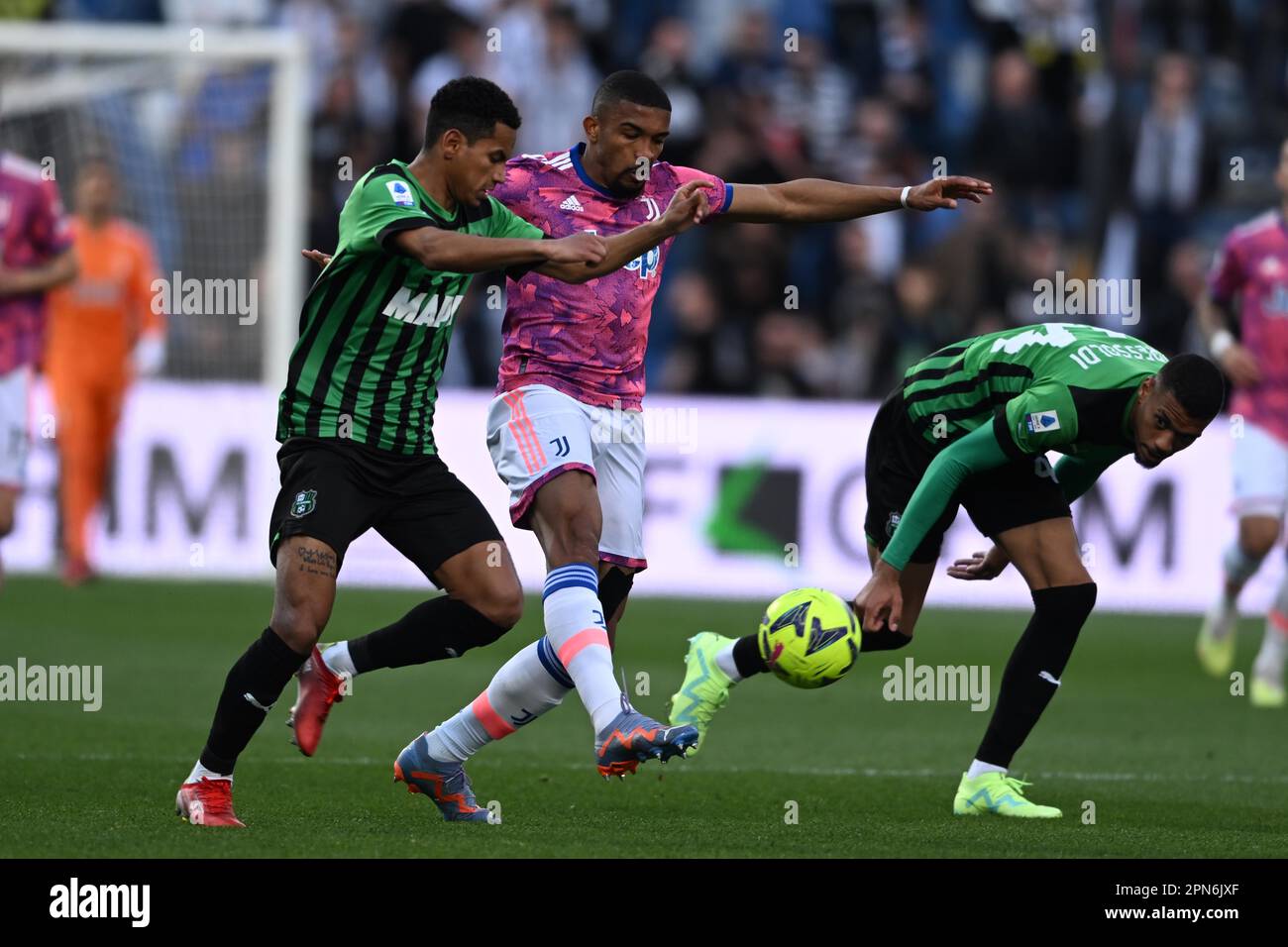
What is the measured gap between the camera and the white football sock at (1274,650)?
37.2ft

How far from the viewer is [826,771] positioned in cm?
838

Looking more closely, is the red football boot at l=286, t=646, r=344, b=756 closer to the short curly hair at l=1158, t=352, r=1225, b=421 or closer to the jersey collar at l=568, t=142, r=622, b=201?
the jersey collar at l=568, t=142, r=622, b=201

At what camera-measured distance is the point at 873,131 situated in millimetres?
17656

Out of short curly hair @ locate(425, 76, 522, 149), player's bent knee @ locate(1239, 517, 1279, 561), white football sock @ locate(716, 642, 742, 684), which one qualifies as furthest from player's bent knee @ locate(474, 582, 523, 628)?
player's bent knee @ locate(1239, 517, 1279, 561)

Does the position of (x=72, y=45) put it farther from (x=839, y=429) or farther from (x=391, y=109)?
(x=839, y=429)

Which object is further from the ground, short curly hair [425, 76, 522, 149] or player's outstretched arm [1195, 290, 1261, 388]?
short curly hair [425, 76, 522, 149]

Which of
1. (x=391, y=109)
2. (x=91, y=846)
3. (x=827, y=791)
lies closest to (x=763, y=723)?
(x=827, y=791)

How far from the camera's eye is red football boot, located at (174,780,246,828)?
638 centimetres

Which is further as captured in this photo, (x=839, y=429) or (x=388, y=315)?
(x=839, y=429)

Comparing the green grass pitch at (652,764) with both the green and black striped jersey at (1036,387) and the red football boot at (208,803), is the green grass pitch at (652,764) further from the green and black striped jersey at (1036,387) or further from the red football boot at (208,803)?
the green and black striped jersey at (1036,387)

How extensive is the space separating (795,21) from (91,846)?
13.7 m

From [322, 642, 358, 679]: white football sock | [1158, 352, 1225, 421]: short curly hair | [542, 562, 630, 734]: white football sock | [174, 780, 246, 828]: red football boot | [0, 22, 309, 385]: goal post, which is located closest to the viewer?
[542, 562, 630, 734]: white football sock

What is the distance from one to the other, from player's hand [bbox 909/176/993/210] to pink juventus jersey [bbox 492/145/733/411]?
646mm

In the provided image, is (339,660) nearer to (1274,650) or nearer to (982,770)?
(982,770)
